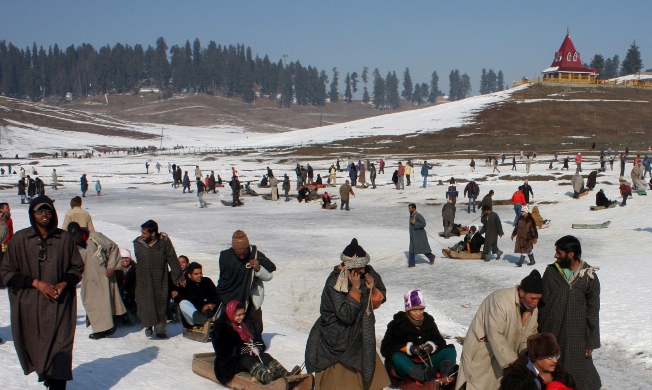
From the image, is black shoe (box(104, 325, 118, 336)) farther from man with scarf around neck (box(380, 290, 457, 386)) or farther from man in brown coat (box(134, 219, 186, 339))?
man with scarf around neck (box(380, 290, 457, 386))

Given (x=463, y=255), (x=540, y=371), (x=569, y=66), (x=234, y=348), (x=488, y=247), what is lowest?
(x=463, y=255)

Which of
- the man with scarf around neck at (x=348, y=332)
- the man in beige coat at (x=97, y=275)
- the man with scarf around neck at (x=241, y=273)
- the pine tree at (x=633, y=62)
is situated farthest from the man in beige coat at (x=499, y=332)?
the pine tree at (x=633, y=62)

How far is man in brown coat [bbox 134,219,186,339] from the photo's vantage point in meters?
7.00

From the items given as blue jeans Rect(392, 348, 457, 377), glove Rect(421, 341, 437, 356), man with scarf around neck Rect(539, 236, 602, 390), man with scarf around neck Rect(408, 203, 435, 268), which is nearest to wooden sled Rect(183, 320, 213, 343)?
blue jeans Rect(392, 348, 457, 377)

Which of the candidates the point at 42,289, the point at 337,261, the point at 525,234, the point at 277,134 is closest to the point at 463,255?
the point at 525,234

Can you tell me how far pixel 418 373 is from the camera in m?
5.77

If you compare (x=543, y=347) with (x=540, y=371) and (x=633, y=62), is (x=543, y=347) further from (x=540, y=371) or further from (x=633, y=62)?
(x=633, y=62)

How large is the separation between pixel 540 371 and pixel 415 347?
1.78 meters

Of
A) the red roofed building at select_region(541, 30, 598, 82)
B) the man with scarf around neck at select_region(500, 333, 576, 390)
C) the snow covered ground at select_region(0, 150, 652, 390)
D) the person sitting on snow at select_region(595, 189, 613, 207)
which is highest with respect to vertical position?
the red roofed building at select_region(541, 30, 598, 82)

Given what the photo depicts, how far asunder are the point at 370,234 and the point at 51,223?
1400 cm

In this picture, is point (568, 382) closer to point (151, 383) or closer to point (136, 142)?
point (151, 383)

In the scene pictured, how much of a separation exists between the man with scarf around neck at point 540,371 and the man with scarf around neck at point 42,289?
3164 millimetres

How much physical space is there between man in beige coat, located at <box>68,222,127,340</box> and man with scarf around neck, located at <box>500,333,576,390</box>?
4.50m

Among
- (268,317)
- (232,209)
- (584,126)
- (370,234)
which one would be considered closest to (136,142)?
(584,126)
